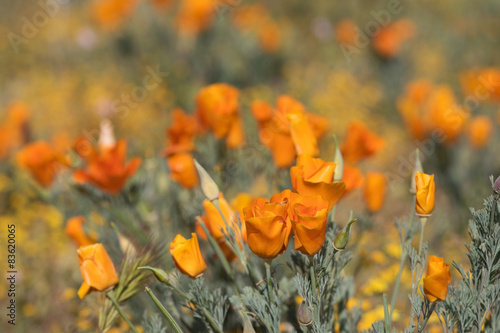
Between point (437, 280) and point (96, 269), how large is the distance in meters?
0.68

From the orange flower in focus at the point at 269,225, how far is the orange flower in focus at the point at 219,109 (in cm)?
71

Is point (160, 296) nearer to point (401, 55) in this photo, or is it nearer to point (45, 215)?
point (45, 215)

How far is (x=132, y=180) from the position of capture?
1.73 m

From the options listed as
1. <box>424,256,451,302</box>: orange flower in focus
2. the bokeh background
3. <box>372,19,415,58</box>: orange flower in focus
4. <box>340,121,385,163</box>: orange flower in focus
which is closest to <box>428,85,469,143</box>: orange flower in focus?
the bokeh background

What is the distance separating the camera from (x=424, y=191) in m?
0.94

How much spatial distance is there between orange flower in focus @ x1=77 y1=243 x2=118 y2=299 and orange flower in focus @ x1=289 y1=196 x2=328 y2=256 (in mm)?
414

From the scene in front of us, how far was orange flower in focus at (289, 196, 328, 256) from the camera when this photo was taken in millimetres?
805

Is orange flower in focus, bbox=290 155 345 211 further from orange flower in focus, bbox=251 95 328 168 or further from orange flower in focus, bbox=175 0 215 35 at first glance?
orange flower in focus, bbox=175 0 215 35

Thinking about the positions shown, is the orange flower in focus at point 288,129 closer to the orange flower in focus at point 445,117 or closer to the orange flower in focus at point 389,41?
the orange flower in focus at point 445,117

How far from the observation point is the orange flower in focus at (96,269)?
0.96m

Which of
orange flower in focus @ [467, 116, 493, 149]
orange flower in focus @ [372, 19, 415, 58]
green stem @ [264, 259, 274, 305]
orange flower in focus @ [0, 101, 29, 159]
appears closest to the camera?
green stem @ [264, 259, 274, 305]

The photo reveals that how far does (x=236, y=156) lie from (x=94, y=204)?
57 cm

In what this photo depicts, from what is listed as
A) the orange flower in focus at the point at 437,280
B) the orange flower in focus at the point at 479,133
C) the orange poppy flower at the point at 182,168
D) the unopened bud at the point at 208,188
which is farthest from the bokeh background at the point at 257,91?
the orange flower in focus at the point at 437,280

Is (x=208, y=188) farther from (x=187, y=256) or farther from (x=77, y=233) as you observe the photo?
(x=77, y=233)
